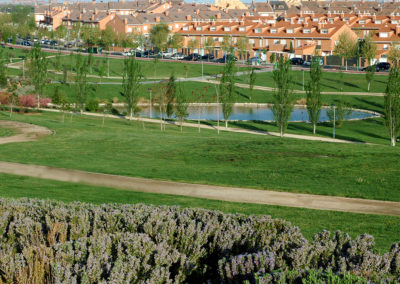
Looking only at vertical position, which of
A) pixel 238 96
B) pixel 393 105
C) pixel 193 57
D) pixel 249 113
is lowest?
pixel 249 113

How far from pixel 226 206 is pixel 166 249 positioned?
10554mm

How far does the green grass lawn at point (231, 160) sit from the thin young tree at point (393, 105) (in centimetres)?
1579

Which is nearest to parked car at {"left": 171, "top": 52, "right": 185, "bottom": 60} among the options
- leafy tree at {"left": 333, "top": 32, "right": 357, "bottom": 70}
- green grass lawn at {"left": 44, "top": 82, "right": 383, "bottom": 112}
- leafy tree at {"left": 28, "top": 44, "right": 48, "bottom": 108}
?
leafy tree at {"left": 333, "top": 32, "right": 357, "bottom": 70}

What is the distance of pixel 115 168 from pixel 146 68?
7606cm

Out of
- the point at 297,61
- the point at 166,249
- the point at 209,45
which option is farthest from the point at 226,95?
the point at 209,45

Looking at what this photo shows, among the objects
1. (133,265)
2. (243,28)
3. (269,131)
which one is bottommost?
(269,131)

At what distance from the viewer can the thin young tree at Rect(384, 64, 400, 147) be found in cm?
5288

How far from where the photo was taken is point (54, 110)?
66.7 meters

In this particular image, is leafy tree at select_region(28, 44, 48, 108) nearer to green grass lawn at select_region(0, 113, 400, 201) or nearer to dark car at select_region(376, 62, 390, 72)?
green grass lawn at select_region(0, 113, 400, 201)

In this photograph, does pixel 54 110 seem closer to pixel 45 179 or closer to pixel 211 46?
pixel 45 179

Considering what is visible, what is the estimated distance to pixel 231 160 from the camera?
33.2m

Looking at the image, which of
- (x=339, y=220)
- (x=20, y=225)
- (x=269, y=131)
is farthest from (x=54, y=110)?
(x=20, y=225)

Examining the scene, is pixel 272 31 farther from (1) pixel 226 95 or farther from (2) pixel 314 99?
(2) pixel 314 99

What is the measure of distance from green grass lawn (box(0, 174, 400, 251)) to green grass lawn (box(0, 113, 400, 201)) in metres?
3.48
